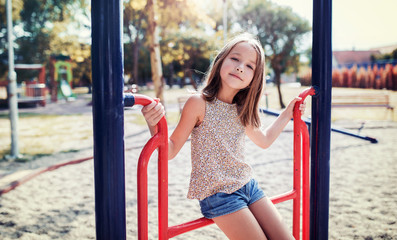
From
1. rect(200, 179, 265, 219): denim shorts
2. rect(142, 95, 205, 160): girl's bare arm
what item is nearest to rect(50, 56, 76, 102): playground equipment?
rect(142, 95, 205, 160): girl's bare arm

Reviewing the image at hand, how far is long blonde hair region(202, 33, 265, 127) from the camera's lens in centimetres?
172

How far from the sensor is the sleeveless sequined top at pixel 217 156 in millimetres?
1535

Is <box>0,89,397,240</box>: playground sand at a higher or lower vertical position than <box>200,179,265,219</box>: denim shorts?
lower

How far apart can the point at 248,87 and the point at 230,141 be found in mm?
330

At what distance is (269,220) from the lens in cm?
156

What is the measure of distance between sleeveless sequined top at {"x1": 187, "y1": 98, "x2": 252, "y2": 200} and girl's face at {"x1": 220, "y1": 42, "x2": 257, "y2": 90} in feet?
0.41

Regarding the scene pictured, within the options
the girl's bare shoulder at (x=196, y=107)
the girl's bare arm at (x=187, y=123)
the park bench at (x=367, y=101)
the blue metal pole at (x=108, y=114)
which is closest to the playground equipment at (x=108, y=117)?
the blue metal pole at (x=108, y=114)

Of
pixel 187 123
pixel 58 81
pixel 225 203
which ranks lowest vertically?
pixel 225 203

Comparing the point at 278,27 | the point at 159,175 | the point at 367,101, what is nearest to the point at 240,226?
the point at 159,175

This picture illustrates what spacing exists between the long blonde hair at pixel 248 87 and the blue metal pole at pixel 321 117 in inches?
10.9

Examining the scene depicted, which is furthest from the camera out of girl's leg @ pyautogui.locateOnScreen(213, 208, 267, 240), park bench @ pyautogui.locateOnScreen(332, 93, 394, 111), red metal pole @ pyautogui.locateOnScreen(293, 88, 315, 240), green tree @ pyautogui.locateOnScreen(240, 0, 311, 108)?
green tree @ pyautogui.locateOnScreen(240, 0, 311, 108)

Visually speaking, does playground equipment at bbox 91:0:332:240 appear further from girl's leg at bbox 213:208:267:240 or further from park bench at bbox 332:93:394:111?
park bench at bbox 332:93:394:111

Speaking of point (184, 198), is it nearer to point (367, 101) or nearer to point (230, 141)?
point (230, 141)

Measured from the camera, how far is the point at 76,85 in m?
39.8
